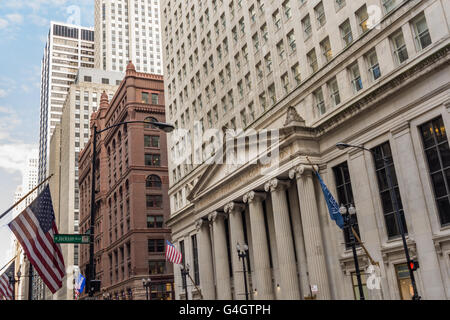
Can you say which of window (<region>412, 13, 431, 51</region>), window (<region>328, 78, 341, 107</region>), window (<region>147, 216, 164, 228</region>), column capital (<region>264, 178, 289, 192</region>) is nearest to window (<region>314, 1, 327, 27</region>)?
window (<region>328, 78, 341, 107</region>)

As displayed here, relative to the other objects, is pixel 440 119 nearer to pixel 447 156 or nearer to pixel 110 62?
pixel 447 156

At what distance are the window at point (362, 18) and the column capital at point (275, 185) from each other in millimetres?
13861

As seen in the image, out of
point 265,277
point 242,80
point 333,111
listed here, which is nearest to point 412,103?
point 333,111

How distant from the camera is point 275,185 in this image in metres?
39.3

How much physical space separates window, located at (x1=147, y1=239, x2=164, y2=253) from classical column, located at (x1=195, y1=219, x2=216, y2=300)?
31697 mm

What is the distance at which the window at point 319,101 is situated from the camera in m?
38.2

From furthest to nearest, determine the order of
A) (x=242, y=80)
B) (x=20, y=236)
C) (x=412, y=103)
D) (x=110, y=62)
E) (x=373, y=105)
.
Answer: (x=110, y=62) < (x=242, y=80) < (x=373, y=105) < (x=412, y=103) < (x=20, y=236)

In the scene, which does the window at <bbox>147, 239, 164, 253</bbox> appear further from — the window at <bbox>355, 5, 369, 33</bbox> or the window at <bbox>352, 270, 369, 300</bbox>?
the window at <bbox>355, 5, 369, 33</bbox>

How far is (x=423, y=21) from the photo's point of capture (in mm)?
29734

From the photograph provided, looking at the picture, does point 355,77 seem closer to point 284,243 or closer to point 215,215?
point 284,243

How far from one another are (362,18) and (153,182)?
61.2 meters

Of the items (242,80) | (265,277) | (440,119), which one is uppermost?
(242,80)
